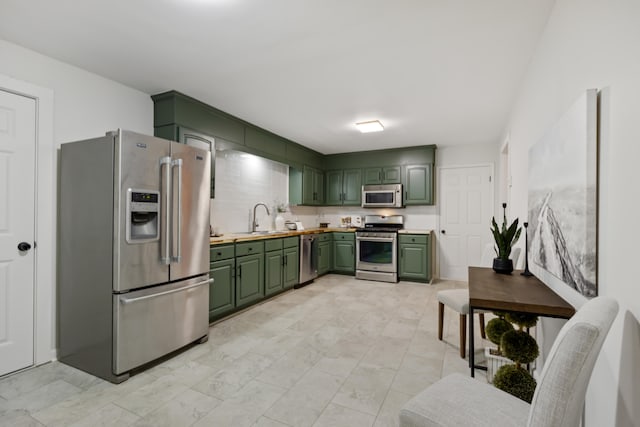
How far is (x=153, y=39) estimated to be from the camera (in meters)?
2.25

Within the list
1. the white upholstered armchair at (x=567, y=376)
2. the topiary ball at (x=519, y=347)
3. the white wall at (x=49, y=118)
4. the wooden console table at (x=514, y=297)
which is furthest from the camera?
the white wall at (x=49, y=118)

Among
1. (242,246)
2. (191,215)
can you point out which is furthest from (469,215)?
(191,215)

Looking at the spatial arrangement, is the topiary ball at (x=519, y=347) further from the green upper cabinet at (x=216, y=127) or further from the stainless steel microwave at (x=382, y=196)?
the stainless steel microwave at (x=382, y=196)

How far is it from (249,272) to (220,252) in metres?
0.56

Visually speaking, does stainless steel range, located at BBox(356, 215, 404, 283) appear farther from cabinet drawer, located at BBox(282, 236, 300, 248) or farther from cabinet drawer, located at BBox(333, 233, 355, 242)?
cabinet drawer, located at BBox(282, 236, 300, 248)

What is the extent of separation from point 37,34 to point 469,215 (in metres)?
5.89

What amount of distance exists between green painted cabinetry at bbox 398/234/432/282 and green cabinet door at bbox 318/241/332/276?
130 centimetres

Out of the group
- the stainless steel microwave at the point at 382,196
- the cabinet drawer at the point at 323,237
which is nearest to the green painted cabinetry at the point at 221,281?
the cabinet drawer at the point at 323,237

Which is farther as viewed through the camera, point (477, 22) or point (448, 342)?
point (448, 342)

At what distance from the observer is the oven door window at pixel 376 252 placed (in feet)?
18.0

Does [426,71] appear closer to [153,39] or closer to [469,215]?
[153,39]

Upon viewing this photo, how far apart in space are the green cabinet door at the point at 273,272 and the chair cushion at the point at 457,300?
218cm

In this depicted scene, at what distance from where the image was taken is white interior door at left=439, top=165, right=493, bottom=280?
17.9 feet

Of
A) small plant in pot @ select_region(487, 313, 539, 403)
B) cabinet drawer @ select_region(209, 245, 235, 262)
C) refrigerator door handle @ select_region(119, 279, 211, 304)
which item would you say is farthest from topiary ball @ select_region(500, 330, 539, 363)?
cabinet drawer @ select_region(209, 245, 235, 262)
